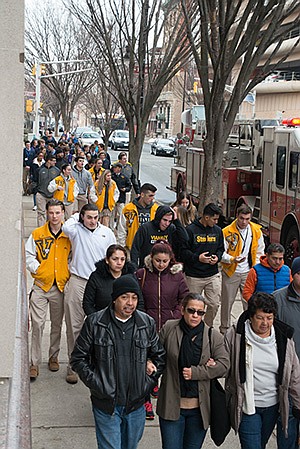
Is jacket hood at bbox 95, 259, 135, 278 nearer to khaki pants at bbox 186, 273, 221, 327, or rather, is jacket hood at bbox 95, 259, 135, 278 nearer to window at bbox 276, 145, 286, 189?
khaki pants at bbox 186, 273, 221, 327

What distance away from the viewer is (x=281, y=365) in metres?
5.09

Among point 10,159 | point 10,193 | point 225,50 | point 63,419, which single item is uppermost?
point 225,50

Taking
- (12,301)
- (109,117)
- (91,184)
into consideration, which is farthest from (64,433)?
(109,117)

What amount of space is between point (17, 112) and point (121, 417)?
2129mm

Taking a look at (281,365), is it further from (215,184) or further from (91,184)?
(91,184)

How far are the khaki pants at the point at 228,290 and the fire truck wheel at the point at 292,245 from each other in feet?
10.3

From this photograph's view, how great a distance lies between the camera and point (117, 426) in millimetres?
4941

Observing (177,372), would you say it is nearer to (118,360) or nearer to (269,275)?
(118,360)

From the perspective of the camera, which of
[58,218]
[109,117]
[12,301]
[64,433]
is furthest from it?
[109,117]

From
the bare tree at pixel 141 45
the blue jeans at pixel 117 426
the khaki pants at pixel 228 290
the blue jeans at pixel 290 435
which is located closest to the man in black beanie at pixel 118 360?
the blue jeans at pixel 117 426

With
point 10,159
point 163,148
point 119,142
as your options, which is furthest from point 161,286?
point 119,142

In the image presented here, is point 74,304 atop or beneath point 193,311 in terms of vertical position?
beneath

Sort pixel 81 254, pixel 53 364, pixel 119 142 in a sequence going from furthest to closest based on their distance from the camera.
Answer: pixel 119 142, pixel 53 364, pixel 81 254

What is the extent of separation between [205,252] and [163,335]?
331cm
